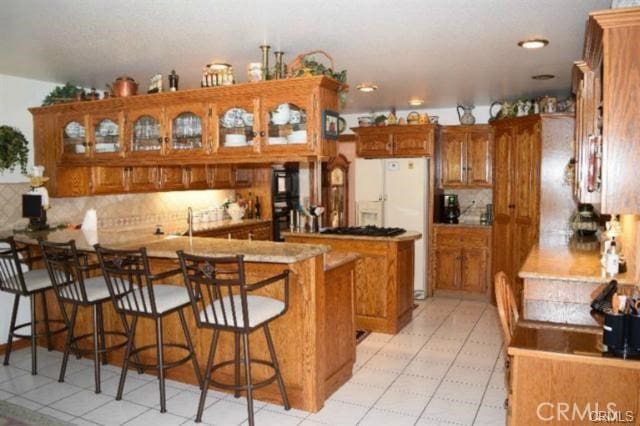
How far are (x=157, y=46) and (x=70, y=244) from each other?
4.86 feet

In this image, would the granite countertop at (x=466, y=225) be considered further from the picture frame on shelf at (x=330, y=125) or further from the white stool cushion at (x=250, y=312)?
the white stool cushion at (x=250, y=312)

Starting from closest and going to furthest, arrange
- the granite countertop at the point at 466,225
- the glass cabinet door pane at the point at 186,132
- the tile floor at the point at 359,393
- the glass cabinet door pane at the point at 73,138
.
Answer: the tile floor at the point at 359,393
the glass cabinet door pane at the point at 186,132
the glass cabinet door pane at the point at 73,138
the granite countertop at the point at 466,225

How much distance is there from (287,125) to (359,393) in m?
1.92

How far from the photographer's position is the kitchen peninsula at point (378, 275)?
4.85m

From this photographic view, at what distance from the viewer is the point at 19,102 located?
→ 182 inches

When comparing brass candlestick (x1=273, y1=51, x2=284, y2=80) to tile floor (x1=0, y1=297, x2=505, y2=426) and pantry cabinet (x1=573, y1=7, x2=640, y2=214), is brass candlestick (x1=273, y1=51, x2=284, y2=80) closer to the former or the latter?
pantry cabinet (x1=573, y1=7, x2=640, y2=214)

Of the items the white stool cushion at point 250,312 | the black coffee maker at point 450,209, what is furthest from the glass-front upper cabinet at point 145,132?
the black coffee maker at point 450,209

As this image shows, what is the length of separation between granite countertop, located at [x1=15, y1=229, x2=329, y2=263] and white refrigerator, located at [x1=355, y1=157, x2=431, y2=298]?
3.11m

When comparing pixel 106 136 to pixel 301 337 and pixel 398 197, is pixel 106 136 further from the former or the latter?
pixel 398 197

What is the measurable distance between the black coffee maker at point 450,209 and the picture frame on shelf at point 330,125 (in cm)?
356

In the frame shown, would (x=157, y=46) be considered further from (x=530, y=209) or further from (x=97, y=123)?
(x=530, y=209)

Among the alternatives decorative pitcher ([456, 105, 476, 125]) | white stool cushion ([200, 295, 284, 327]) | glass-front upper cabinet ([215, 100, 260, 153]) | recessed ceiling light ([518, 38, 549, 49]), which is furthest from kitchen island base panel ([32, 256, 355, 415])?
decorative pitcher ([456, 105, 476, 125])

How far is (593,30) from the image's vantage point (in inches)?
83.6

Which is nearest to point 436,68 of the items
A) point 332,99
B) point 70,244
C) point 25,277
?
point 332,99
